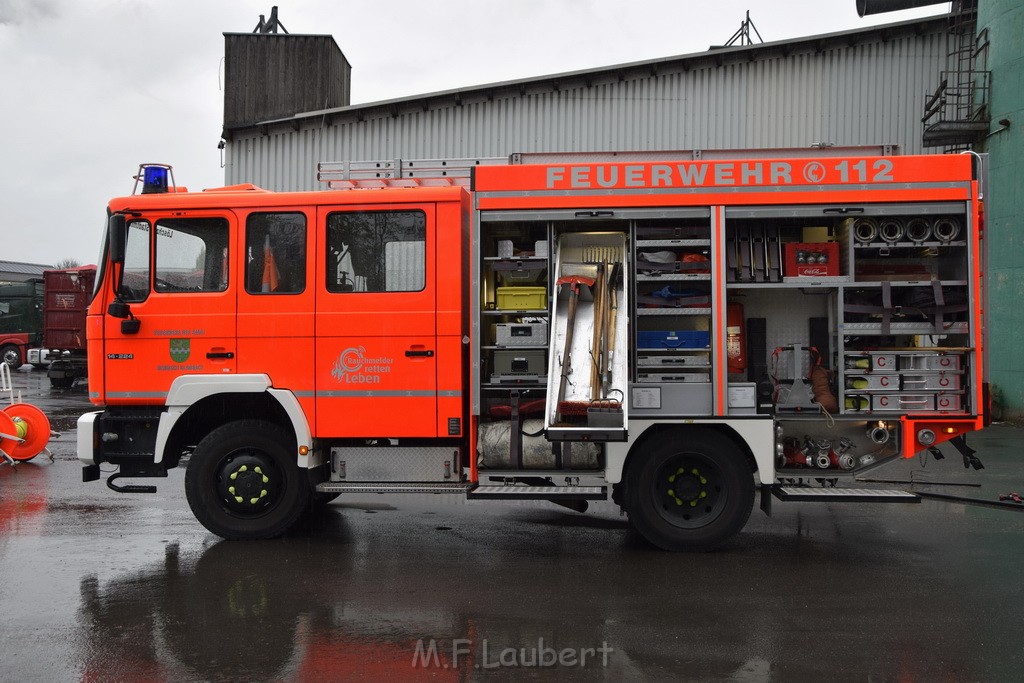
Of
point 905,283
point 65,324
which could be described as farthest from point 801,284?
point 65,324

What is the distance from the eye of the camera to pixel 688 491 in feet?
22.3

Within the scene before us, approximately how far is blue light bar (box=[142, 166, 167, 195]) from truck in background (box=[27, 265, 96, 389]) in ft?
62.8

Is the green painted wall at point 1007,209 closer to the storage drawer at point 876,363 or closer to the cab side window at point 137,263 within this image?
the storage drawer at point 876,363

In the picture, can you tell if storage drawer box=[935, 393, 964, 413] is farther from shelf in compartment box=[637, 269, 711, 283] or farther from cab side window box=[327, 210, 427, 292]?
cab side window box=[327, 210, 427, 292]

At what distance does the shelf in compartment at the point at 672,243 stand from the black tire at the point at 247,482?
3.45 metres

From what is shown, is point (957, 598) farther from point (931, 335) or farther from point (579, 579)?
point (579, 579)

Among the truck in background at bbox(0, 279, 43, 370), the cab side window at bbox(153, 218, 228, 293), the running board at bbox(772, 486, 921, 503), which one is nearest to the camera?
the running board at bbox(772, 486, 921, 503)

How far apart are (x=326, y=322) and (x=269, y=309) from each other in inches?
20.7

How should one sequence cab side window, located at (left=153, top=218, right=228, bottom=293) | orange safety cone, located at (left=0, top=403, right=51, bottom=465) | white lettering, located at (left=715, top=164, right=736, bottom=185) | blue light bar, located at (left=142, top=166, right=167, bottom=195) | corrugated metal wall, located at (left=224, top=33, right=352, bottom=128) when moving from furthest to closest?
corrugated metal wall, located at (left=224, top=33, right=352, bottom=128) → orange safety cone, located at (left=0, top=403, right=51, bottom=465) → blue light bar, located at (left=142, top=166, right=167, bottom=195) → cab side window, located at (left=153, top=218, right=228, bottom=293) → white lettering, located at (left=715, top=164, right=736, bottom=185)

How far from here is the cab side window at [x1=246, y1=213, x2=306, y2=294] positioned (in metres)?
7.08

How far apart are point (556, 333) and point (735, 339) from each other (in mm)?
1579

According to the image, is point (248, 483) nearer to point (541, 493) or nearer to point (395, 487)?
point (395, 487)

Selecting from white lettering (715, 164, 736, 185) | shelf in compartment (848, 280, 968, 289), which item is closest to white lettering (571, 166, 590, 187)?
white lettering (715, 164, 736, 185)

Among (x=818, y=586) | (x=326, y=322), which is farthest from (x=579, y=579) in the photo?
(x=326, y=322)
